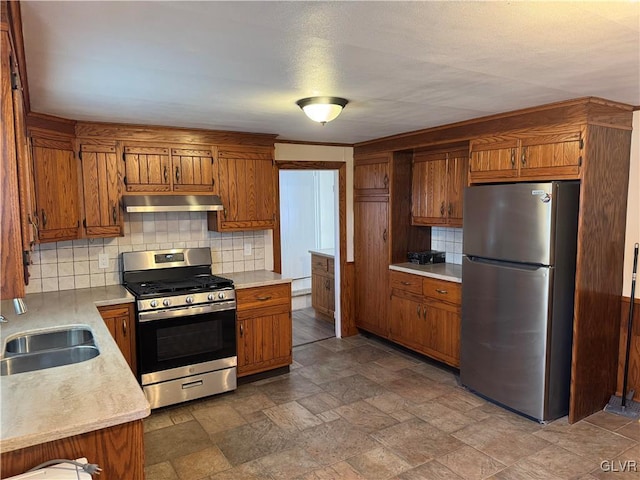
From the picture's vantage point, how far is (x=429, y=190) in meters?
4.57

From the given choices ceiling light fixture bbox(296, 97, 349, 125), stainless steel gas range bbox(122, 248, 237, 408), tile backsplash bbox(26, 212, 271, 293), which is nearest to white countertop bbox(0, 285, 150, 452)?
stainless steel gas range bbox(122, 248, 237, 408)

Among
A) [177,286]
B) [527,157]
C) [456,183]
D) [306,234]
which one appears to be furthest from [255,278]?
[306,234]

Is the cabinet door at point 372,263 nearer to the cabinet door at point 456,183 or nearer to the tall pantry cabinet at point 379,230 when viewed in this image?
the tall pantry cabinet at point 379,230

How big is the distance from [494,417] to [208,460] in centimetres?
205

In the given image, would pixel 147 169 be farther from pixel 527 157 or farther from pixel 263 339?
pixel 527 157

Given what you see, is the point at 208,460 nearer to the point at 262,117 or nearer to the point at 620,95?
the point at 262,117

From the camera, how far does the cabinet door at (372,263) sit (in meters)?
4.84

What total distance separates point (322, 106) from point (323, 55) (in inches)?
32.2

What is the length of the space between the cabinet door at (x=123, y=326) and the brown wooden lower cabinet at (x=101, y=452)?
1795 mm

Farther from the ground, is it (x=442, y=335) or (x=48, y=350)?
(x=48, y=350)

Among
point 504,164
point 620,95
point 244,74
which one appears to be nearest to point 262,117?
point 244,74

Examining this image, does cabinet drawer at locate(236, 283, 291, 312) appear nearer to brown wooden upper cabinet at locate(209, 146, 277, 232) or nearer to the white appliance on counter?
brown wooden upper cabinet at locate(209, 146, 277, 232)

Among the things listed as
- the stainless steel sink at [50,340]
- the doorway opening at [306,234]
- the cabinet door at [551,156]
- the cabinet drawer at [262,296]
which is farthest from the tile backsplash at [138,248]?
the cabinet door at [551,156]

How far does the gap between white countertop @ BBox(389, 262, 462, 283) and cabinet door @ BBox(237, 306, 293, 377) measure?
1.26 meters
